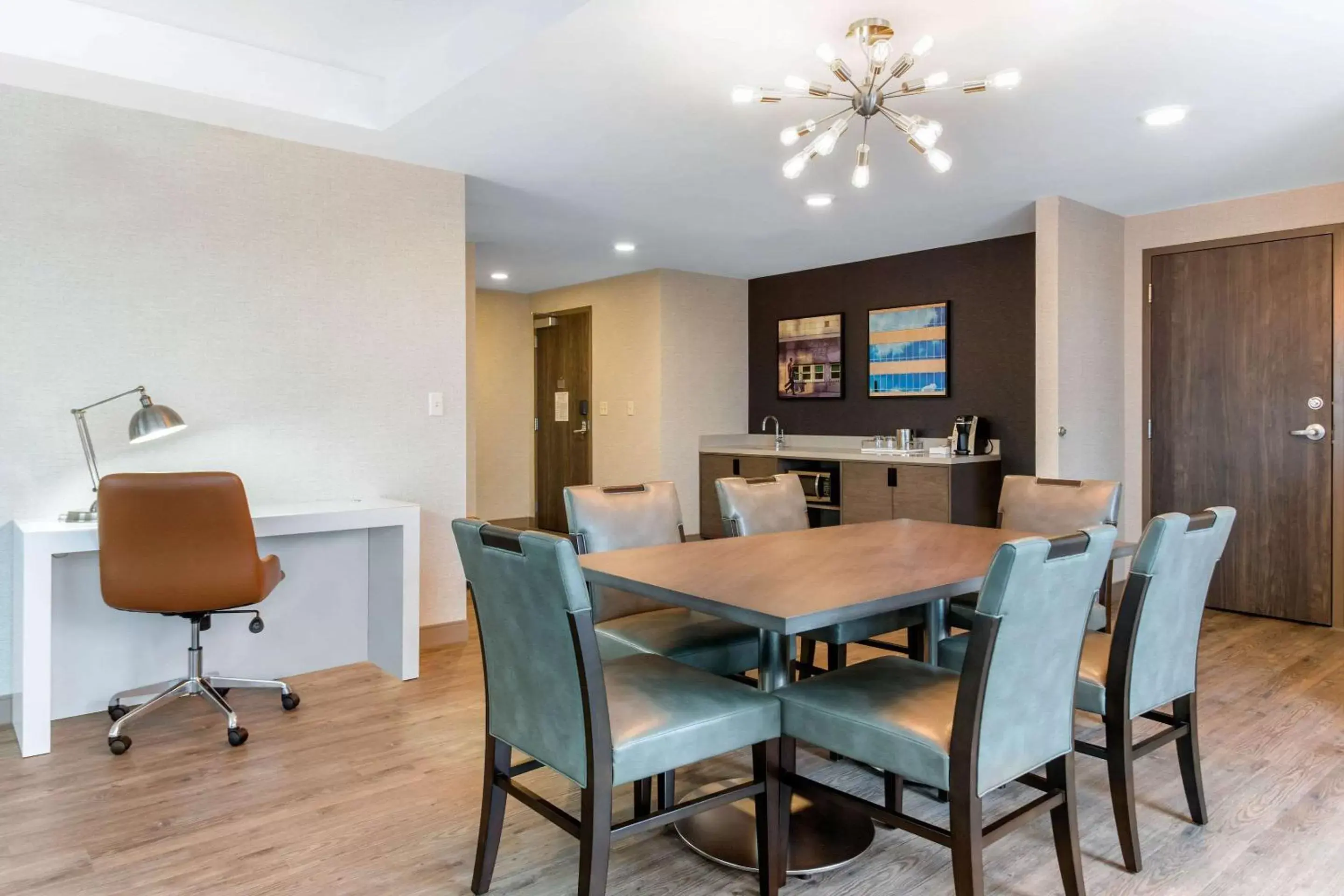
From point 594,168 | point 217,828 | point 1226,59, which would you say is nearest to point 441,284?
point 594,168

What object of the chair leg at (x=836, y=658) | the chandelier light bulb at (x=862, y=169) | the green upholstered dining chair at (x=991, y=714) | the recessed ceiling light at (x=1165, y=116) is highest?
the recessed ceiling light at (x=1165, y=116)

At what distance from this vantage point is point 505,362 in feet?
27.0

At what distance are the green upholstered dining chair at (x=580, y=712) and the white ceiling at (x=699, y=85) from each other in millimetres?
1741

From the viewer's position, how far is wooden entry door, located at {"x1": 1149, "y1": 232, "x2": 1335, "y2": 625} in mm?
4562

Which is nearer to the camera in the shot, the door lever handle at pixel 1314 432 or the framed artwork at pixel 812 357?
the door lever handle at pixel 1314 432

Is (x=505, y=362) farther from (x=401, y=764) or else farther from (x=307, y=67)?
(x=401, y=764)

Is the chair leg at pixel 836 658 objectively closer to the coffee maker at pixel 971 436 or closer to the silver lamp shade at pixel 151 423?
the silver lamp shade at pixel 151 423

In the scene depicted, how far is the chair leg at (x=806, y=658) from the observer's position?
2.86 meters

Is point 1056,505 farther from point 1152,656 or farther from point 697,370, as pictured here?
point 697,370

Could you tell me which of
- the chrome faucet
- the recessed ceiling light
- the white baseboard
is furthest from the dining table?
the chrome faucet

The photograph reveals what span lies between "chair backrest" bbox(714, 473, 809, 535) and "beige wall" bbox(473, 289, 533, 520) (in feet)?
16.7

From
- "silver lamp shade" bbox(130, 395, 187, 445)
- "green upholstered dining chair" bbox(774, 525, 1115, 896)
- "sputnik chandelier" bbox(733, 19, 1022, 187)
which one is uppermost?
"sputnik chandelier" bbox(733, 19, 1022, 187)

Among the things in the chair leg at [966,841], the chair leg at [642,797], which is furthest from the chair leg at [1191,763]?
the chair leg at [642,797]

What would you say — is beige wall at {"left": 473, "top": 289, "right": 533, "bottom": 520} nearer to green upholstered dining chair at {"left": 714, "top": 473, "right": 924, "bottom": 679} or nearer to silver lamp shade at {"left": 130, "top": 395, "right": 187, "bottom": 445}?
silver lamp shade at {"left": 130, "top": 395, "right": 187, "bottom": 445}
